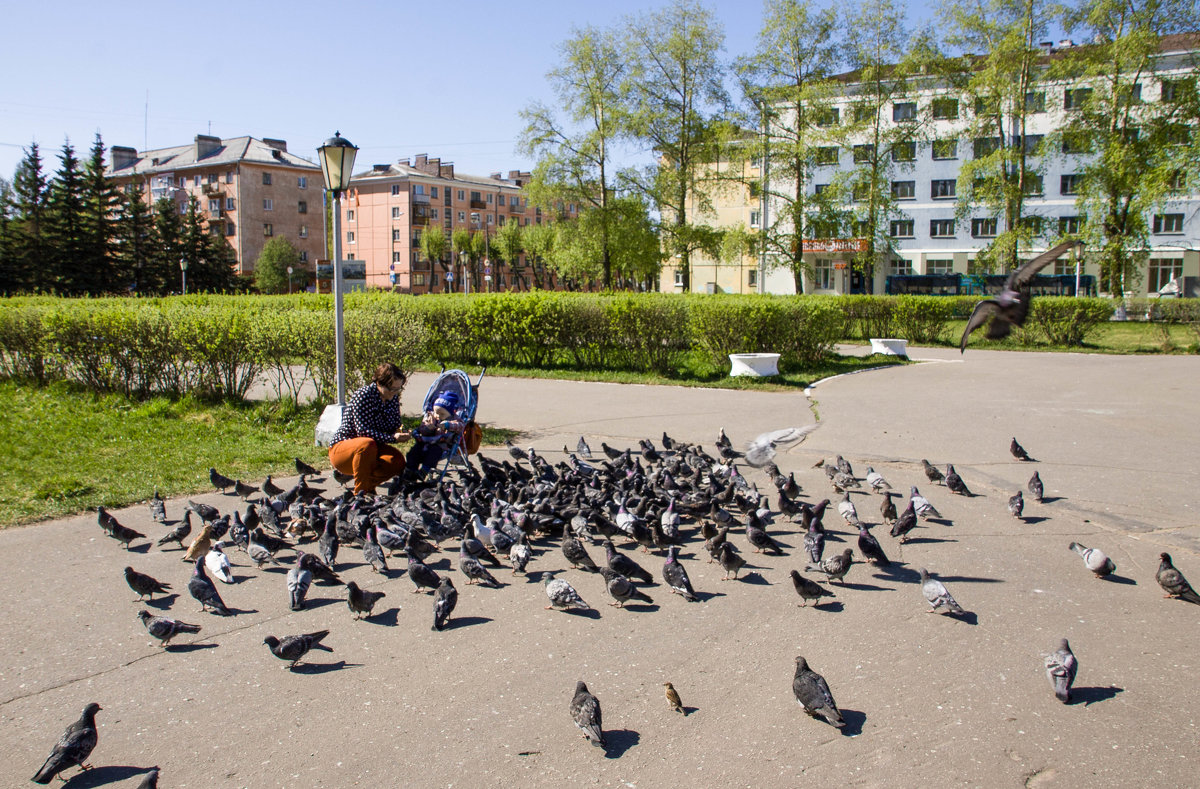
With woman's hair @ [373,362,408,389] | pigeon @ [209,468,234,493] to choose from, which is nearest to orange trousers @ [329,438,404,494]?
woman's hair @ [373,362,408,389]

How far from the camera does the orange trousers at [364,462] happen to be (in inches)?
295

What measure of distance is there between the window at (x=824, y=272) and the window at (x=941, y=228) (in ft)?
25.7

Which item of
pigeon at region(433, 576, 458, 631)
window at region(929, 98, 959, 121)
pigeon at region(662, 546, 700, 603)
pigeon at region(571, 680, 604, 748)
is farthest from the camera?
window at region(929, 98, 959, 121)

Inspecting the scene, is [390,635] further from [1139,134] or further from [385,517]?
[1139,134]

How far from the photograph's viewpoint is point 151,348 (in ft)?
40.0

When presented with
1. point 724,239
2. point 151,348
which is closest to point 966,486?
point 151,348

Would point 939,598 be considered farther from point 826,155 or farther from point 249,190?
point 249,190

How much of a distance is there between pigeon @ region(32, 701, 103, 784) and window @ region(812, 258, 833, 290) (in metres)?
64.9

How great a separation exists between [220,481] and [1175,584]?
26.7 feet

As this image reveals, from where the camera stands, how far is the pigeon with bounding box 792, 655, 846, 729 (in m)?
3.72

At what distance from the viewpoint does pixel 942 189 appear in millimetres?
59750

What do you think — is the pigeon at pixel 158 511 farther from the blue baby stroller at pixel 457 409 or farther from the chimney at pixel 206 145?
the chimney at pixel 206 145

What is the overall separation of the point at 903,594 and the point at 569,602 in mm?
2336

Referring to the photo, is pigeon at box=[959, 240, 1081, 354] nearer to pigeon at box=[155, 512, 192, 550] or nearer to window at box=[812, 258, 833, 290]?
pigeon at box=[155, 512, 192, 550]
